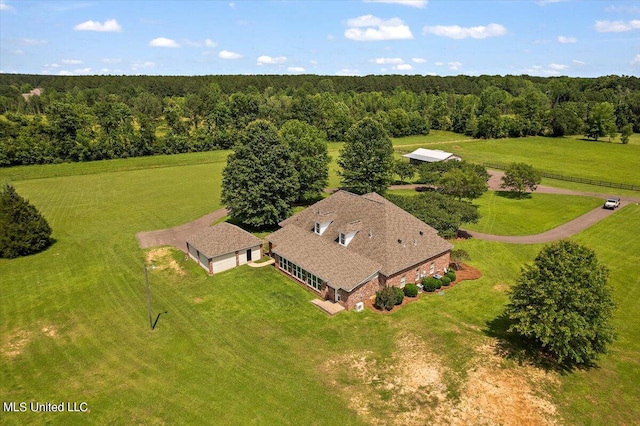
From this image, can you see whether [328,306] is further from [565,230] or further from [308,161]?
[565,230]

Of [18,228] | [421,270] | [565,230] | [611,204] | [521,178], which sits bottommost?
[421,270]

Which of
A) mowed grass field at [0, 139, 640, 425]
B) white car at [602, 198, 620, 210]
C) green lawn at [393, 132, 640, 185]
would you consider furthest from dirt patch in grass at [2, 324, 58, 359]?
green lawn at [393, 132, 640, 185]

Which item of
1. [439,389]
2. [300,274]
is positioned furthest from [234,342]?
[439,389]

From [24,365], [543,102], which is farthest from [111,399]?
[543,102]

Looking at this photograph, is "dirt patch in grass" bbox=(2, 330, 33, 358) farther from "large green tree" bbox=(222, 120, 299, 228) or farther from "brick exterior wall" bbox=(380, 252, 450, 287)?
"brick exterior wall" bbox=(380, 252, 450, 287)

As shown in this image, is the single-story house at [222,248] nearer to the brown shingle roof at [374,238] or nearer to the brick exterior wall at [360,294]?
the brown shingle roof at [374,238]
